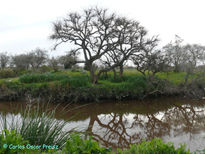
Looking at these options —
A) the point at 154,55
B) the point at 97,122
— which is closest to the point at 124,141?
the point at 97,122

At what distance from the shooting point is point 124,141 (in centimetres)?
632

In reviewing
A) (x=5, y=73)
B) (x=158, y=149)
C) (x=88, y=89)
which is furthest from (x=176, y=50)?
(x=5, y=73)

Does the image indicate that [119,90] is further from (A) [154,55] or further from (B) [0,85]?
(B) [0,85]

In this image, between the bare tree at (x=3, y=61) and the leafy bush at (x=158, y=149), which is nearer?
the leafy bush at (x=158, y=149)

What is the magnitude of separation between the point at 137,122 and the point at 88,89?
17.3 feet

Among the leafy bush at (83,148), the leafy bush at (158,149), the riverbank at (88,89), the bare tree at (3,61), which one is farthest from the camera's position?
the bare tree at (3,61)

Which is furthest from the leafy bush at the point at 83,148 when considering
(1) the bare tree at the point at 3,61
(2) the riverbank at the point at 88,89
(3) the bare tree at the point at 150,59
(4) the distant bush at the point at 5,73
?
(1) the bare tree at the point at 3,61

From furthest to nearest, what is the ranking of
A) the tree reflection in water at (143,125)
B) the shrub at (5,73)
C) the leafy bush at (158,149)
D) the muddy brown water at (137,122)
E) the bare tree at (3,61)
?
the bare tree at (3,61), the shrub at (5,73), the tree reflection in water at (143,125), the muddy brown water at (137,122), the leafy bush at (158,149)

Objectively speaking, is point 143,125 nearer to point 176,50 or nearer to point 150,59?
point 150,59

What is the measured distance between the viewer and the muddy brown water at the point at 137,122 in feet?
20.9

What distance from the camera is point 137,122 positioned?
345 inches

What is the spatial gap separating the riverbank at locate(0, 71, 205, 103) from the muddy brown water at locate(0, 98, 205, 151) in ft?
2.92

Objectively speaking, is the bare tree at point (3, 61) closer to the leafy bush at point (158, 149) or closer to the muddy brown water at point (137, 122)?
the muddy brown water at point (137, 122)

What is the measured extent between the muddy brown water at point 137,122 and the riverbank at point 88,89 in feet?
2.92
